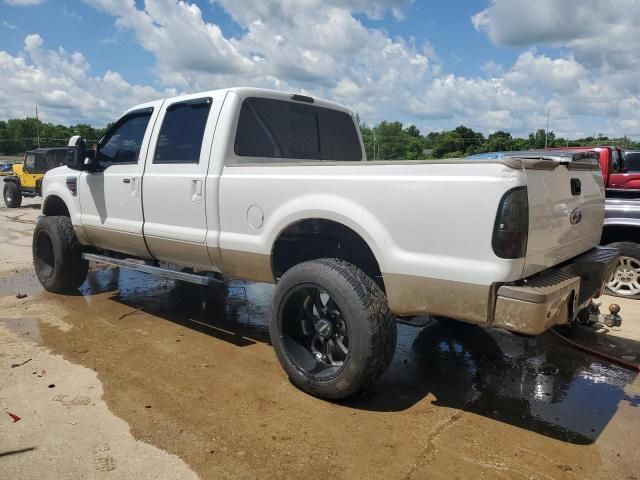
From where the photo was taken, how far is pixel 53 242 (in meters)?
5.78

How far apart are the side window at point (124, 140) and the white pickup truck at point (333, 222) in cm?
2

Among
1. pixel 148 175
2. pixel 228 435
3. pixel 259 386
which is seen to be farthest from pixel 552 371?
pixel 148 175

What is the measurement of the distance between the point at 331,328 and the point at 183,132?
2.20 m

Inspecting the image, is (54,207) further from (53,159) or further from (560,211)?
(53,159)

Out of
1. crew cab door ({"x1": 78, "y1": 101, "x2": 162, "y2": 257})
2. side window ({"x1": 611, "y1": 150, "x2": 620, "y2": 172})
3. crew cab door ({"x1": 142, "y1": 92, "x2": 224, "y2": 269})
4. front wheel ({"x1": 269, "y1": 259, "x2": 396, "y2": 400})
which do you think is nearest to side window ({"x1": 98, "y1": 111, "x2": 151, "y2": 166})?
crew cab door ({"x1": 78, "y1": 101, "x2": 162, "y2": 257})

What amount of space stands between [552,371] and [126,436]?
307 cm

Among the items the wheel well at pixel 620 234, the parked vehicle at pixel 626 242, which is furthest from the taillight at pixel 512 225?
the wheel well at pixel 620 234

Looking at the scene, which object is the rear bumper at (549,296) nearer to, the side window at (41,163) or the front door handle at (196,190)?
the front door handle at (196,190)

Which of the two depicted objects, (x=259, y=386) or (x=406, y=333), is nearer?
(x=259, y=386)

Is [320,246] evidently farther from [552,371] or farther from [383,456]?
[552,371]

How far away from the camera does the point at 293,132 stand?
4664 mm

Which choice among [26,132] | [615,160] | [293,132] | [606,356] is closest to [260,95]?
[293,132]

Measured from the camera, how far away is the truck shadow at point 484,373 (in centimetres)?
330

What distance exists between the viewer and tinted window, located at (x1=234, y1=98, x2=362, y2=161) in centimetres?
423
